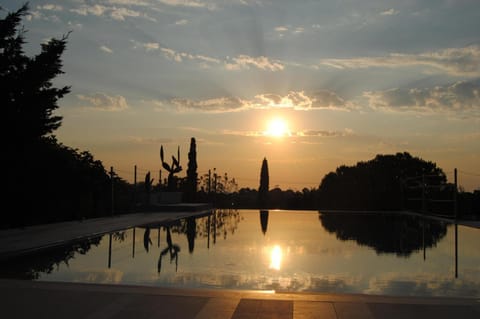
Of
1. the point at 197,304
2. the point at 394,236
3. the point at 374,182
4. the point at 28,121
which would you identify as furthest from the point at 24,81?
the point at 374,182

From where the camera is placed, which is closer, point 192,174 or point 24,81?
point 24,81

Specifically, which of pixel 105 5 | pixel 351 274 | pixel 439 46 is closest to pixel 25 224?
pixel 105 5

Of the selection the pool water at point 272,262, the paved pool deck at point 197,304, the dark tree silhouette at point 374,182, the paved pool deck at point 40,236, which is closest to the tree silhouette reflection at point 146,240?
the pool water at point 272,262

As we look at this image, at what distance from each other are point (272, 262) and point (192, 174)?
72.5 ft

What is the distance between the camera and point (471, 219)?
20.8 m

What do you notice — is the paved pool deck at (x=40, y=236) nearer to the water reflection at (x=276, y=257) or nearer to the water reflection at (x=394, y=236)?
the water reflection at (x=276, y=257)

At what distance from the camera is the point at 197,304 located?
5.11 m

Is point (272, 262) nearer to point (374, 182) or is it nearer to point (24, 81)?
point (24, 81)

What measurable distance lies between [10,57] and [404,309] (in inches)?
372

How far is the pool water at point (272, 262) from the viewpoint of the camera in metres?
6.93

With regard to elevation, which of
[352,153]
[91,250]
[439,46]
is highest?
[439,46]

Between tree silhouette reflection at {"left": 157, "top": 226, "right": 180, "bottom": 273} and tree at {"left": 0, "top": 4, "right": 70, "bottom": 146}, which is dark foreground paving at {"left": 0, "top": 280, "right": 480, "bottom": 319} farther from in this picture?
tree at {"left": 0, "top": 4, "right": 70, "bottom": 146}

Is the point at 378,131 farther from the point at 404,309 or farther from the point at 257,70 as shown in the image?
the point at 404,309

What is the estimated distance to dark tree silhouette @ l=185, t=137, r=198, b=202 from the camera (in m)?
30.5
